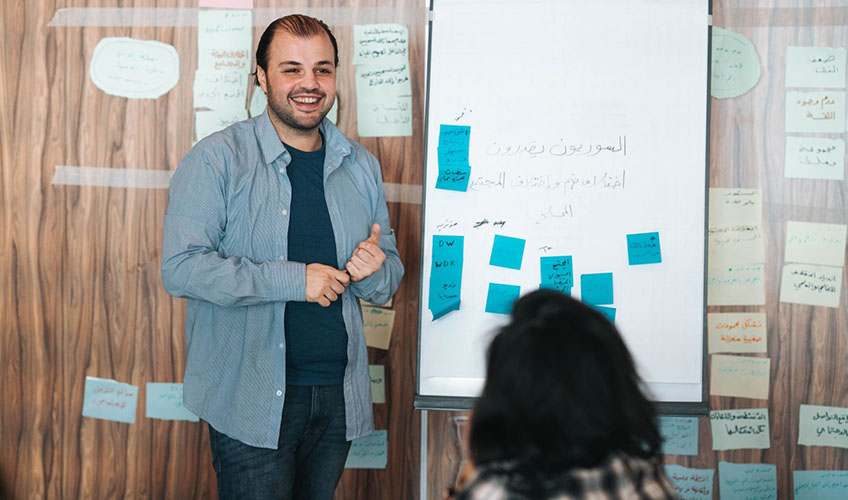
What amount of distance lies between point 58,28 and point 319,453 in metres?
1.69

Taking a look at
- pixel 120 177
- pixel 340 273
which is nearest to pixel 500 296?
pixel 340 273

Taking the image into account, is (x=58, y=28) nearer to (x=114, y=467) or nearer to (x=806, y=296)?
A: (x=114, y=467)

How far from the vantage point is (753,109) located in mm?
2432

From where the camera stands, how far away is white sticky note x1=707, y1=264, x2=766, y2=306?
8.01 ft

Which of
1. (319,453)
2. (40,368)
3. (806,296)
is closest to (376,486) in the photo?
(319,453)

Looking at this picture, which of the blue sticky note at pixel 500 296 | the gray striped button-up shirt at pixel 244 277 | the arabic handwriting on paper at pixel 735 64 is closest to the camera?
the gray striped button-up shirt at pixel 244 277

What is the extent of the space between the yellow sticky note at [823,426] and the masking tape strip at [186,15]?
179 centimetres

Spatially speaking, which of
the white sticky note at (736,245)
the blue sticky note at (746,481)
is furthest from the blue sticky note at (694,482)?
the white sticky note at (736,245)

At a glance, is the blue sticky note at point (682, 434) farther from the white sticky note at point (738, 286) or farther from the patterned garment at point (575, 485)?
the patterned garment at point (575, 485)

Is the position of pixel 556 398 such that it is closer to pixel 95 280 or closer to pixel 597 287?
pixel 597 287

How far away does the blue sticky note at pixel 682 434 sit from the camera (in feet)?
8.11

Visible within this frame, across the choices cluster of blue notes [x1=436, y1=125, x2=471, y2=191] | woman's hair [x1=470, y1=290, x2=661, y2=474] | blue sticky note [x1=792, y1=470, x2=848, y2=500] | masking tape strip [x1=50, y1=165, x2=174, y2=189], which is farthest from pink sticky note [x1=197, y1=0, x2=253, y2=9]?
blue sticky note [x1=792, y1=470, x2=848, y2=500]

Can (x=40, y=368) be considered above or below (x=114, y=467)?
above

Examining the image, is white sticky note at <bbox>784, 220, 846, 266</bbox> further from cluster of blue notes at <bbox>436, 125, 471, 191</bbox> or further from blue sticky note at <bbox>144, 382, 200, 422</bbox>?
blue sticky note at <bbox>144, 382, 200, 422</bbox>
